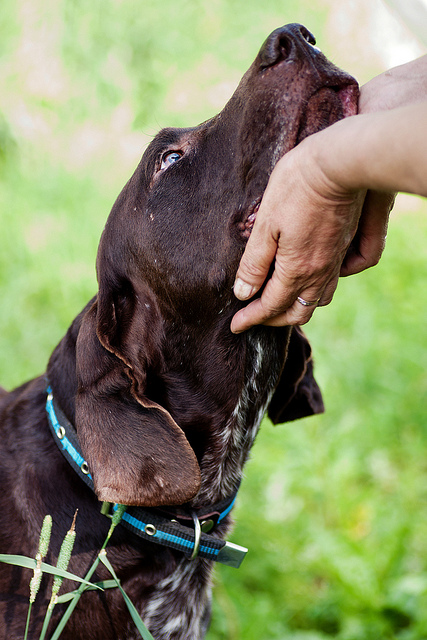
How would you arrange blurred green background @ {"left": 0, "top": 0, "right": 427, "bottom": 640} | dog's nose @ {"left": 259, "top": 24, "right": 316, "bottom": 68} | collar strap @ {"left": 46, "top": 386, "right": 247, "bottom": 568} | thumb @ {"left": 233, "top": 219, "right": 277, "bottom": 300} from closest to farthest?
thumb @ {"left": 233, "top": 219, "right": 277, "bottom": 300}
dog's nose @ {"left": 259, "top": 24, "right": 316, "bottom": 68}
collar strap @ {"left": 46, "top": 386, "right": 247, "bottom": 568}
blurred green background @ {"left": 0, "top": 0, "right": 427, "bottom": 640}

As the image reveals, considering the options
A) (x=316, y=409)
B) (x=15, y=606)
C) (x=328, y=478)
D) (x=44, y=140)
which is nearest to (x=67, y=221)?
(x=44, y=140)

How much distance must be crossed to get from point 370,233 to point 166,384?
990 millimetres

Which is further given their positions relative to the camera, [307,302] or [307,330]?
[307,330]

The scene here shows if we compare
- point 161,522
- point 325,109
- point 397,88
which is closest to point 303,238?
point 325,109

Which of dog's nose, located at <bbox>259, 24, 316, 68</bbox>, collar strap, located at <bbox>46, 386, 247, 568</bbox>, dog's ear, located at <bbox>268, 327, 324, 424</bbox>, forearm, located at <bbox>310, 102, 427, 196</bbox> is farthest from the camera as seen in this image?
Result: dog's ear, located at <bbox>268, 327, 324, 424</bbox>

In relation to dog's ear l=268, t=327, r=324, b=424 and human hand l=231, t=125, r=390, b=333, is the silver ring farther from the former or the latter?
dog's ear l=268, t=327, r=324, b=424

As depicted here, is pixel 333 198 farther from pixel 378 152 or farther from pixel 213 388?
pixel 213 388

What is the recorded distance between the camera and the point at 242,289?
229 centimetres

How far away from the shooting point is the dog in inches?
89.4

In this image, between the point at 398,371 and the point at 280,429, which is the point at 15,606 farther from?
the point at 398,371

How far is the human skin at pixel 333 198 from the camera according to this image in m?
1.61

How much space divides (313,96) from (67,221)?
18.5ft

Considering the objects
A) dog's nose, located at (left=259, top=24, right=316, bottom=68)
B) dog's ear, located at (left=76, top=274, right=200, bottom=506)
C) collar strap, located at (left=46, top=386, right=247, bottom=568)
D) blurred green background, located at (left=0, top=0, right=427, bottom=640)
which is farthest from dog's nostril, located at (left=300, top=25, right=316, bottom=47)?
blurred green background, located at (left=0, top=0, right=427, bottom=640)

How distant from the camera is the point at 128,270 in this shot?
2676 mm
